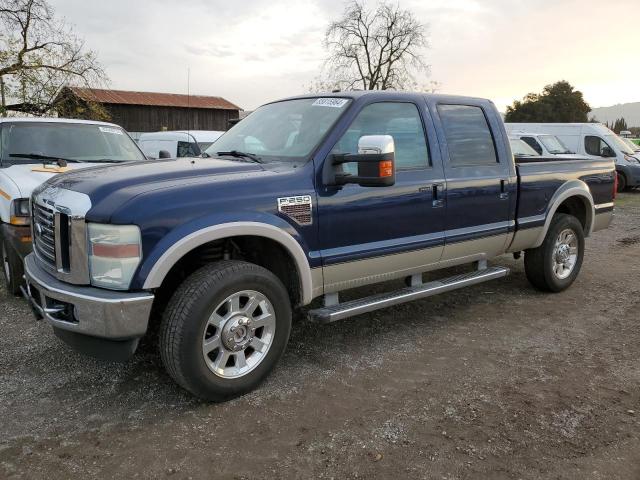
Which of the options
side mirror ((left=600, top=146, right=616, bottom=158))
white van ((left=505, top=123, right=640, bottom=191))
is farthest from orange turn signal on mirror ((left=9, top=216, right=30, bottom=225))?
side mirror ((left=600, top=146, right=616, bottom=158))

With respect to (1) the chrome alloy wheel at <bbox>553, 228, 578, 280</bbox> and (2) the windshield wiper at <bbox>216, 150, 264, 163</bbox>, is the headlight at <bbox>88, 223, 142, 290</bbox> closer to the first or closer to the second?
(2) the windshield wiper at <bbox>216, 150, 264, 163</bbox>

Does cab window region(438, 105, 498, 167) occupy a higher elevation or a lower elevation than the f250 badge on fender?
higher

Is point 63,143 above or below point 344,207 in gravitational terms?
above

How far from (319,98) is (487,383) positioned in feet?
8.09

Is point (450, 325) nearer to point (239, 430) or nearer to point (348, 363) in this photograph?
point (348, 363)

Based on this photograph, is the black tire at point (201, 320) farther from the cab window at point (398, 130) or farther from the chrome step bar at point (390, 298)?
the cab window at point (398, 130)

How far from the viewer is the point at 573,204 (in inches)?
235

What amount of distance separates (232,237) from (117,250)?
2.41 ft

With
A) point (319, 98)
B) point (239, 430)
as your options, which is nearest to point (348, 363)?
point (239, 430)

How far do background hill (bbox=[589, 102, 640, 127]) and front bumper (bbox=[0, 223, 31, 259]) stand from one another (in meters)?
93.5

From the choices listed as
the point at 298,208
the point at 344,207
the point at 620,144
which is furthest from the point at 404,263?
the point at 620,144

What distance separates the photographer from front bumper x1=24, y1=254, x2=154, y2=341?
2.88 metres

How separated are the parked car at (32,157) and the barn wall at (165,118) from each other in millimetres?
38761

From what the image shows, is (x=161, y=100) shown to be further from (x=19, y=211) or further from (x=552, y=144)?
(x=19, y=211)
